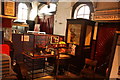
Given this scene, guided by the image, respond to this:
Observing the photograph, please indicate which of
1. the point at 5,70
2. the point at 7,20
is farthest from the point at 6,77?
the point at 7,20

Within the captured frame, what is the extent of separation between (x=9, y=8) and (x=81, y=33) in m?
3.04

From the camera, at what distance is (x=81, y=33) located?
13.0 ft

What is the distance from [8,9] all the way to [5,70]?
71cm

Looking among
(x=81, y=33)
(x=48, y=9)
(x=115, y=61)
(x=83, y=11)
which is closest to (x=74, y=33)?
(x=81, y=33)

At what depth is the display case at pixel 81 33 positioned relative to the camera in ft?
12.8

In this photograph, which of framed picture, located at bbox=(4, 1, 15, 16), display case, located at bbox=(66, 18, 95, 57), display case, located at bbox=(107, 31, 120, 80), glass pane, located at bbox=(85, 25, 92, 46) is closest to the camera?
display case, located at bbox=(107, 31, 120, 80)

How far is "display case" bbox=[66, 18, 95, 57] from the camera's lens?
391 cm

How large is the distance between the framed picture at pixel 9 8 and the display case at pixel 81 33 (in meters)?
2.93

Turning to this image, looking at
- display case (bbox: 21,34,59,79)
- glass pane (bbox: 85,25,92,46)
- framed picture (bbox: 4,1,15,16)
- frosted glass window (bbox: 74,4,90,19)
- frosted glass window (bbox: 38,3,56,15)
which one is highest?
frosted glass window (bbox: 38,3,56,15)

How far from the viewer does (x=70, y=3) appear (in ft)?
17.5

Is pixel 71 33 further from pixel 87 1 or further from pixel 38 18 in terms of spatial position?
pixel 38 18

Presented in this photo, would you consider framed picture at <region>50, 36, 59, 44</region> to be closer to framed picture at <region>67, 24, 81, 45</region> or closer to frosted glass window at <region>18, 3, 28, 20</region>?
framed picture at <region>67, 24, 81, 45</region>

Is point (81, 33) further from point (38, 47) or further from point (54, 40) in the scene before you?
point (38, 47)

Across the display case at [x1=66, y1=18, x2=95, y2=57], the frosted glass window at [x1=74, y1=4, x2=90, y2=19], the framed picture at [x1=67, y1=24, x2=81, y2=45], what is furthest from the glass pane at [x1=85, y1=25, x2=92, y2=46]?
the frosted glass window at [x1=74, y1=4, x2=90, y2=19]
